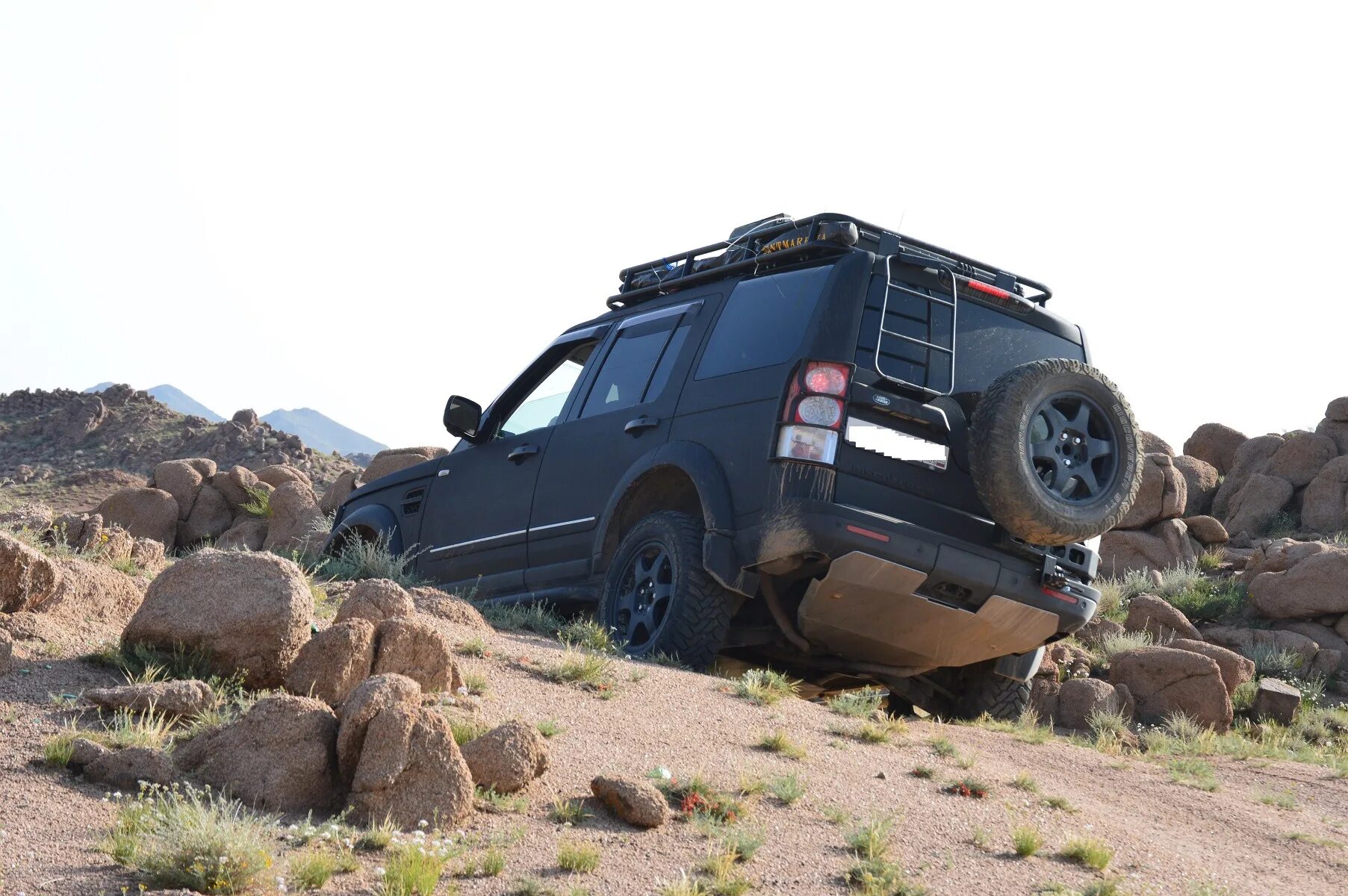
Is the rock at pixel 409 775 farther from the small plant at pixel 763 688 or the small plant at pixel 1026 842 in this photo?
the small plant at pixel 763 688

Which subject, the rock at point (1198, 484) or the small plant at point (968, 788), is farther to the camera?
the rock at point (1198, 484)

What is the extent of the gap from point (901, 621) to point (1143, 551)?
1309 cm

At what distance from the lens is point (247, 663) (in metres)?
5.63

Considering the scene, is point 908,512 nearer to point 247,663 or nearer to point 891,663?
point 891,663

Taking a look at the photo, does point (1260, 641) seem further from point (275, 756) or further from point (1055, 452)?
point (275, 756)

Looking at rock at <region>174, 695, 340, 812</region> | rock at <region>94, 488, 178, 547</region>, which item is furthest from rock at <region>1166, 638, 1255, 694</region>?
rock at <region>94, 488, 178, 547</region>

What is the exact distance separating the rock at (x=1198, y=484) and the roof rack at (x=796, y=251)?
16.3m

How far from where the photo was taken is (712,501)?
7.33 metres

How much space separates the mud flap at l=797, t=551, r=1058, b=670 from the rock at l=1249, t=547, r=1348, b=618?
9292 mm

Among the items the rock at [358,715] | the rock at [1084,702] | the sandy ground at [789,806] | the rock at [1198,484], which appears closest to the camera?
the sandy ground at [789,806]

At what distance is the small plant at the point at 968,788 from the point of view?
19.2 feet

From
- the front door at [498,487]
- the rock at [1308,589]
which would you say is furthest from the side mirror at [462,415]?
the rock at [1308,589]

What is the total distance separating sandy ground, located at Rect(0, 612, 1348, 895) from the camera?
4434mm

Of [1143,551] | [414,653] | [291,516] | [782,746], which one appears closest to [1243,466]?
[1143,551]
